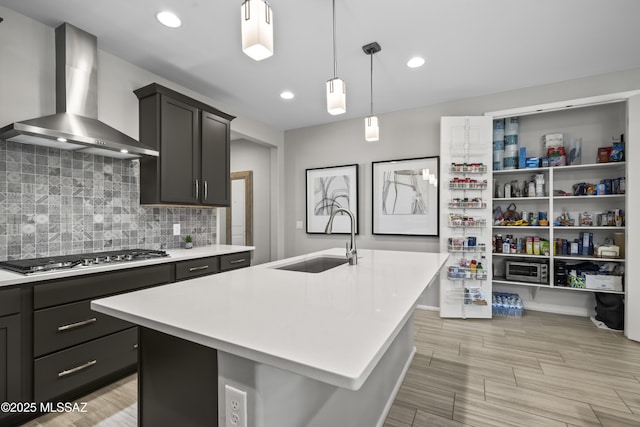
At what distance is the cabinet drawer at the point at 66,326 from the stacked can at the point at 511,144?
417cm

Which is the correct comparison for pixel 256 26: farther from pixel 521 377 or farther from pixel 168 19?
pixel 521 377

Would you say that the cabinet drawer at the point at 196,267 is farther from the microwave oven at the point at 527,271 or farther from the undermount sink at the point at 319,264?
the microwave oven at the point at 527,271

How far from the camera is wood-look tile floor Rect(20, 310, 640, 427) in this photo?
177cm

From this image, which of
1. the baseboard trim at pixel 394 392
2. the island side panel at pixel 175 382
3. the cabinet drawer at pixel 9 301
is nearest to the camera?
the island side panel at pixel 175 382

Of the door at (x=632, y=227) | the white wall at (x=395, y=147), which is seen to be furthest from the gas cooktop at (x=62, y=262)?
the door at (x=632, y=227)

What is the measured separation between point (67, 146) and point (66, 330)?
1.30 meters

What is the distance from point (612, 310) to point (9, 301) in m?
4.89

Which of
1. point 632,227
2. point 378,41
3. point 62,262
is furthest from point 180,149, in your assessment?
point 632,227

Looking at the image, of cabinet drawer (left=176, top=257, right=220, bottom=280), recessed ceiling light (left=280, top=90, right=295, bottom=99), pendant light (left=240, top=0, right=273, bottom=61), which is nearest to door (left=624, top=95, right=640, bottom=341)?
recessed ceiling light (left=280, top=90, right=295, bottom=99)

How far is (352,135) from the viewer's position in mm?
4383

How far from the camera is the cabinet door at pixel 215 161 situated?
3102mm

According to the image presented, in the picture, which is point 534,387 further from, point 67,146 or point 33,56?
point 33,56

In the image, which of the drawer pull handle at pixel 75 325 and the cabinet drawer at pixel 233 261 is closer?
the drawer pull handle at pixel 75 325

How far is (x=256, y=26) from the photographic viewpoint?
3.55 ft
